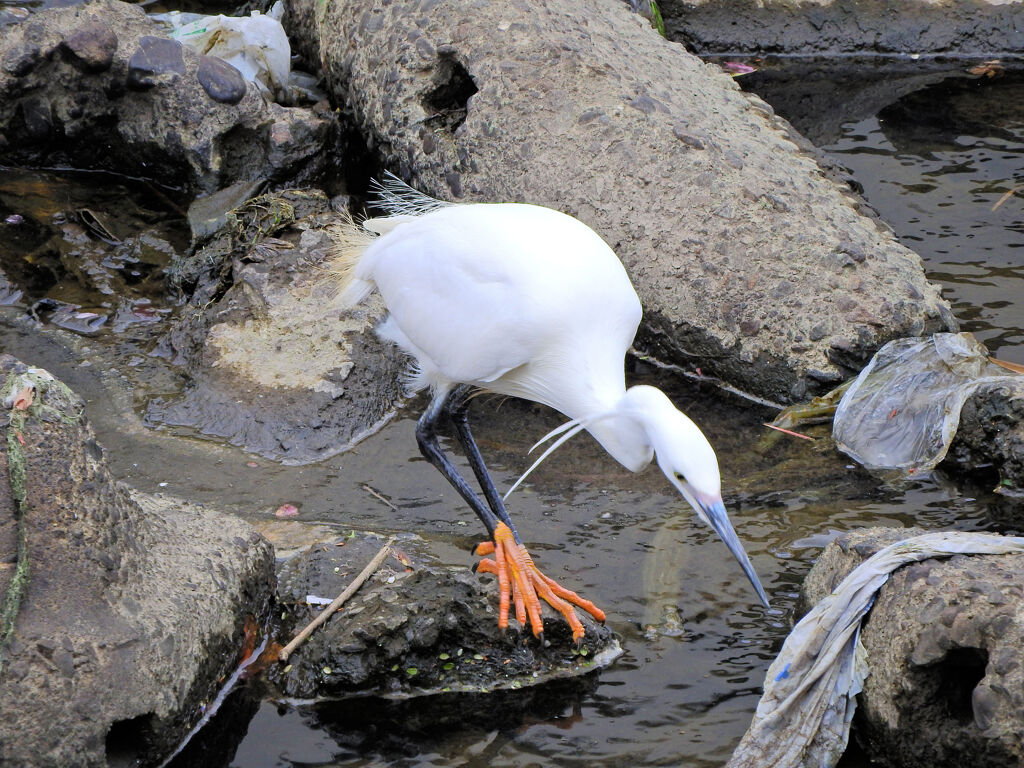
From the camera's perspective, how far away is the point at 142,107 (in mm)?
6266

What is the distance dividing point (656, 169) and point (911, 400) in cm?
157

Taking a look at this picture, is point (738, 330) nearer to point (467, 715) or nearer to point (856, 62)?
point (467, 715)

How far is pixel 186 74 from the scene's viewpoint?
6195 millimetres

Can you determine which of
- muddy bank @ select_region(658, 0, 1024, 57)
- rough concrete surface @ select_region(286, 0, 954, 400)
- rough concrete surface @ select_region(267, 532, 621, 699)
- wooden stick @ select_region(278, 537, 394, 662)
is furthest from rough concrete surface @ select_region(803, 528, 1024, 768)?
muddy bank @ select_region(658, 0, 1024, 57)

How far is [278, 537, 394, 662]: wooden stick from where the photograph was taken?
11.3 feet

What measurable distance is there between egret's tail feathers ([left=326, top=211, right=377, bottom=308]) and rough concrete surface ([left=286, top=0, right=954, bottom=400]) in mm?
730

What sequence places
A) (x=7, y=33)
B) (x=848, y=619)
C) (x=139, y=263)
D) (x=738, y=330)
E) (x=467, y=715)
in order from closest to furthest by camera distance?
(x=848, y=619) < (x=467, y=715) < (x=738, y=330) < (x=139, y=263) < (x=7, y=33)

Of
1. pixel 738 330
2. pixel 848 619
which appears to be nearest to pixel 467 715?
pixel 848 619

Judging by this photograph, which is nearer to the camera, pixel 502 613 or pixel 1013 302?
pixel 502 613

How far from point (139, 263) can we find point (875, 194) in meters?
Answer: 4.13

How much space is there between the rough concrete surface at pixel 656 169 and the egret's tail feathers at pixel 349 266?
730 millimetres

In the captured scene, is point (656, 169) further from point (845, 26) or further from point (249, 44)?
point (845, 26)

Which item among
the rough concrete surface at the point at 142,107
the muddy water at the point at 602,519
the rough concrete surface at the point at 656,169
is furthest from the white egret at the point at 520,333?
the rough concrete surface at the point at 142,107

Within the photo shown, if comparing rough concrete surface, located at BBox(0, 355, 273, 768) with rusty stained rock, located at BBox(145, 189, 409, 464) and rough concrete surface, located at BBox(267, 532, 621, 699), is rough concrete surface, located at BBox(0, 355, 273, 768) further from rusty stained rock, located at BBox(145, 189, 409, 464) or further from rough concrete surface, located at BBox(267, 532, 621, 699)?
rusty stained rock, located at BBox(145, 189, 409, 464)
